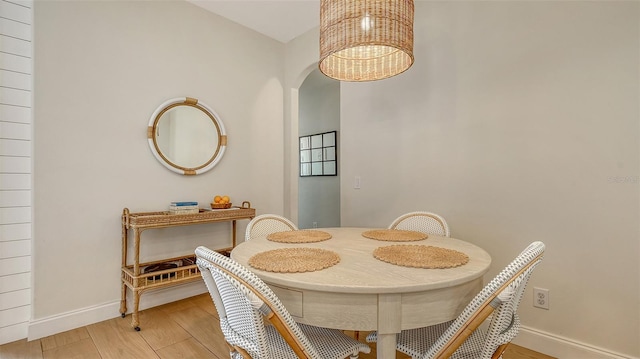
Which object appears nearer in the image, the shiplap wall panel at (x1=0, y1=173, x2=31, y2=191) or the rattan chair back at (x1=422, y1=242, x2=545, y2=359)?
the rattan chair back at (x1=422, y1=242, x2=545, y2=359)

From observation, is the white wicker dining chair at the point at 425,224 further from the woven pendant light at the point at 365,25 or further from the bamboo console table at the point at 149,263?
the bamboo console table at the point at 149,263

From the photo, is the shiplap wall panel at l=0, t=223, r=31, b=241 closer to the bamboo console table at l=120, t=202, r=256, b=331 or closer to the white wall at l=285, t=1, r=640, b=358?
the bamboo console table at l=120, t=202, r=256, b=331

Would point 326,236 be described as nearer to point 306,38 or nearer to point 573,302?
point 573,302

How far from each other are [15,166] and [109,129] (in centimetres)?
58

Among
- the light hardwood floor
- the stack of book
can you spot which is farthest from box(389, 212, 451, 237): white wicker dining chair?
the stack of book

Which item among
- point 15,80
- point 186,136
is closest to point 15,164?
point 15,80

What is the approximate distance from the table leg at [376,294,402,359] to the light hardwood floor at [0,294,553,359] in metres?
0.93

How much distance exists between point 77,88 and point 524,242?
10.5 feet

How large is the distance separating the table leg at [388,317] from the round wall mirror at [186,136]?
7.26 feet

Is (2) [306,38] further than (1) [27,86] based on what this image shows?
Yes

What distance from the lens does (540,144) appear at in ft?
6.13

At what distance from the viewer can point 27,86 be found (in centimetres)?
201

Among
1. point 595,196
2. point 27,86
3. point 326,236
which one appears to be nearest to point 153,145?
point 27,86

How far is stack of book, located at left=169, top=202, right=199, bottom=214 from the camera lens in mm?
2395
